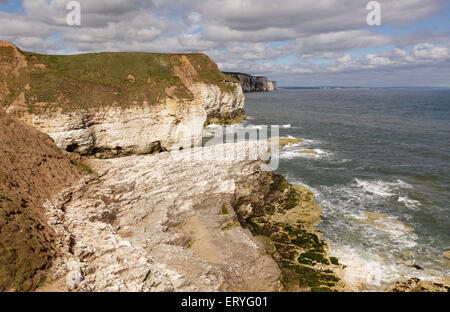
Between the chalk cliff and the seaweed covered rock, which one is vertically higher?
the chalk cliff

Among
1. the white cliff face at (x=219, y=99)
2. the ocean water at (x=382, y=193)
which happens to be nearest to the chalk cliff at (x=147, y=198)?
the ocean water at (x=382, y=193)

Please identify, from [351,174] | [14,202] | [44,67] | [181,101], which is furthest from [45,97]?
[351,174]

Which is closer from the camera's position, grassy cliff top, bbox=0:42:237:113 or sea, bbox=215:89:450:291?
sea, bbox=215:89:450:291

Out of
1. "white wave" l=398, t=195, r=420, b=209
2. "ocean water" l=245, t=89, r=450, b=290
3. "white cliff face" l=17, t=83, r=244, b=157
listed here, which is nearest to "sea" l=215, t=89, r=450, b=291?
"ocean water" l=245, t=89, r=450, b=290

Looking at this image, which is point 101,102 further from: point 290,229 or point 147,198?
point 290,229

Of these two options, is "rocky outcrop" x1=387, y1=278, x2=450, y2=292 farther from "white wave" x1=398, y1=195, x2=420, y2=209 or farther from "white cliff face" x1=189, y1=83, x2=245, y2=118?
"white cliff face" x1=189, y1=83, x2=245, y2=118

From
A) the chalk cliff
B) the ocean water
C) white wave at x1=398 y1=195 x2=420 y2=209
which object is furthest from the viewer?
white wave at x1=398 y1=195 x2=420 y2=209

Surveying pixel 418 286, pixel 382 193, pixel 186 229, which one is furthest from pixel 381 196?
pixel 186 229
